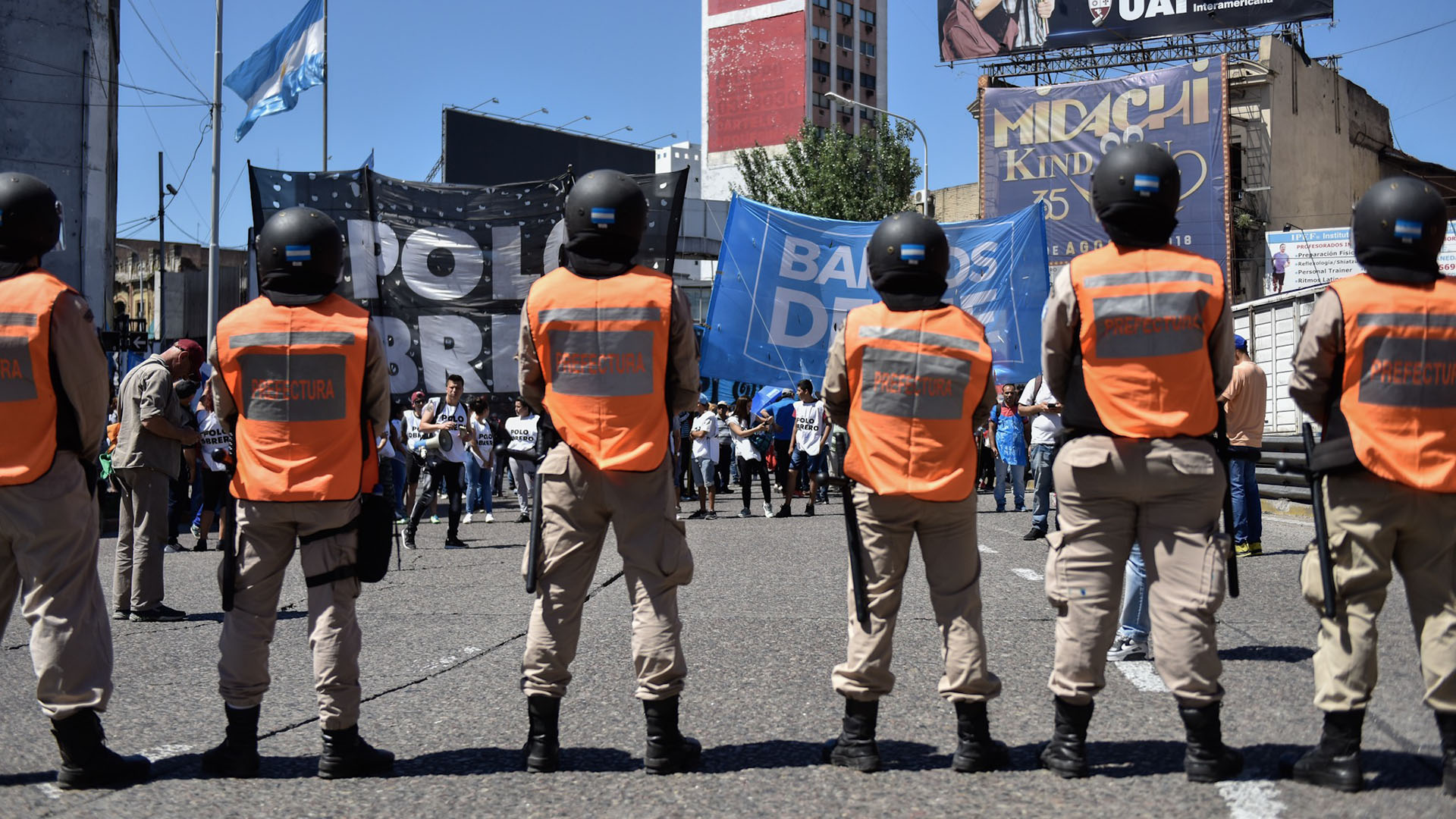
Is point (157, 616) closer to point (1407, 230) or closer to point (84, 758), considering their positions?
point (84, 758)

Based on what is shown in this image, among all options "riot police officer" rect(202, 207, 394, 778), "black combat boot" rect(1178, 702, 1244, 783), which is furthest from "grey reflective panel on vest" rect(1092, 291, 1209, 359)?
"riot police officer" rect(202, 207, 394, 778)

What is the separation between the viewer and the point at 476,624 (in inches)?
301

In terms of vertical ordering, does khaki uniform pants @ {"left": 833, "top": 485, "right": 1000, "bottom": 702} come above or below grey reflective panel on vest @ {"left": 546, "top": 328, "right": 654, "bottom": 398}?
below

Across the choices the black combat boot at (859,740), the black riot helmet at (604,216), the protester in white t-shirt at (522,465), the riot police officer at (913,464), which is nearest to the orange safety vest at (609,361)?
the black riot helmet at (604,216)

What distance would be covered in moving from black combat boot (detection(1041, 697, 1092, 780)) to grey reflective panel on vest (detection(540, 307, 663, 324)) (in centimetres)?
186

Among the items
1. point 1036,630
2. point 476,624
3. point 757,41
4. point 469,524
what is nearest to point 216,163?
point 469,524

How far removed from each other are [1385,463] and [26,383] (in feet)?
14.5

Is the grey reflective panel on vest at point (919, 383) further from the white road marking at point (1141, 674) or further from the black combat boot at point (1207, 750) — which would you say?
the white road marking at point (1141, 674)

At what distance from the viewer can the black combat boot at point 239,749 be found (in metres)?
4.29

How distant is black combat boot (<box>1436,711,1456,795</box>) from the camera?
12.5 ft

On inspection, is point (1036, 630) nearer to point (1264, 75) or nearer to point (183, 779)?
point (183, 779)

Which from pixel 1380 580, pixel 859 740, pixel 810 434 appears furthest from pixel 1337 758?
pixel 810 434

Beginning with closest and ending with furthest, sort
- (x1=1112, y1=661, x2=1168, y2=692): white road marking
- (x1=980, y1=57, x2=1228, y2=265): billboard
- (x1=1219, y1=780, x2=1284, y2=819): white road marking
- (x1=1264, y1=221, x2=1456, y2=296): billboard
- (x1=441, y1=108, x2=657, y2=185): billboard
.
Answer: (x1=1219, y1=780, x2=1284, y2=819): white road marking < (x1=1112, y1=661, x2=1168, y2=692): white road marking < (x1=980, y1=57, x2=1228, y2=265): billboard < (x1=1264, y1=221, x2=1456, y2=296): billboard < (x1=441, y1=108, x2=657, y2=185): billboard

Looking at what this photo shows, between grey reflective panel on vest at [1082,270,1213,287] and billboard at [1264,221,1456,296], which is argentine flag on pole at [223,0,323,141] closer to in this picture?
grey reflective panel on vest at [1082,270,1213,287]
